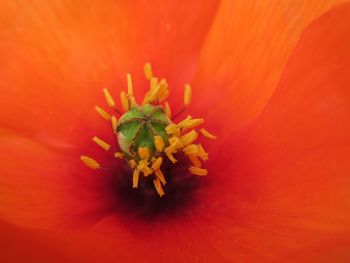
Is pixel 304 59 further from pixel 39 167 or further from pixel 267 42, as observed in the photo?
pixel 39 167

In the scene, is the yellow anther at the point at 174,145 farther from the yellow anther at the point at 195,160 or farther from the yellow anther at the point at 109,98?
the yellow anther at the point at 109,98

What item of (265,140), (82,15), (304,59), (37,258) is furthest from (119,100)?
(37,258)

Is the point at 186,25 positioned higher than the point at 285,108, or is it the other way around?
the point at 186,25

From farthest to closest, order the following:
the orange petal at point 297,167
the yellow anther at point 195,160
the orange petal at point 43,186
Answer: the yellow anther at point 195,160 < the orange petal at point 43,186 < the orange petal at point 297,167

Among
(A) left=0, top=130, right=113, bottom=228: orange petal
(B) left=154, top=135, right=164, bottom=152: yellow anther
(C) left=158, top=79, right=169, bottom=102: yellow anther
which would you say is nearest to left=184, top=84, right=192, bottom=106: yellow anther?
(C) left=158, top=79, right=169, bottom=102: yellow anther

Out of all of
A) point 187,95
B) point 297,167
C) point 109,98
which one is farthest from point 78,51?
point 297,167

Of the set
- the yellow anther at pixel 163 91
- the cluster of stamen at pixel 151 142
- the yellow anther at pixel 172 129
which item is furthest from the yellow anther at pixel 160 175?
the yellow anther at pixel 163 91

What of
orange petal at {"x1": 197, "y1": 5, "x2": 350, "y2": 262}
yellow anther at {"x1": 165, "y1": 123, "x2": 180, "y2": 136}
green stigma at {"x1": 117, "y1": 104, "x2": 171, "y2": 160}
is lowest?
orange petal at {"x1": 197, "y1": 5, "x2": 350, "y2": 262}

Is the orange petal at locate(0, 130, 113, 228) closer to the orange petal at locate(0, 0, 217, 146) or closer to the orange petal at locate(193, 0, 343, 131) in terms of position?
the orange petal at locate(0, 0, 217, 146)
